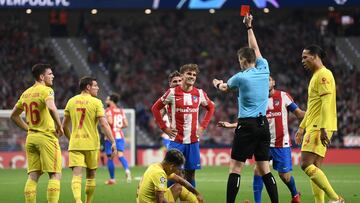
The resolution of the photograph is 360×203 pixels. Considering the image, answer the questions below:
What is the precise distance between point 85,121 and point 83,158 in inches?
23.1

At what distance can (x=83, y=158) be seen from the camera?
12.7 meters

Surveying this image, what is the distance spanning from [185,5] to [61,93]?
7840 millimetres

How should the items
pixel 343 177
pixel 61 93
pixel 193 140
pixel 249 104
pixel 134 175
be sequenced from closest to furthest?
pixel 249 104
pixel 193 140
pixel 343 177
pixel 134 175
pixel 61 93

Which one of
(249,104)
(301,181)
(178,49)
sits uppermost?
(178,49)

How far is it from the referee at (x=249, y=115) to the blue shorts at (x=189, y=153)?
1.48 meters

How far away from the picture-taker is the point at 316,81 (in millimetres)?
11086

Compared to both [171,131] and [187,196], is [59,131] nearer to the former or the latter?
[171,131]

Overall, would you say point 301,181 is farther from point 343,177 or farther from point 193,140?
point 193,140

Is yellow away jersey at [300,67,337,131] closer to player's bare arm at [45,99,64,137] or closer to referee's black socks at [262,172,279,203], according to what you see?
referee's black socks at [262,172,279,203]

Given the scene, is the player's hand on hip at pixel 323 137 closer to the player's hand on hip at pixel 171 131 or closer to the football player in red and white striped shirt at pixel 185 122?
the football player in red and white striped shirt at pixel 185 122

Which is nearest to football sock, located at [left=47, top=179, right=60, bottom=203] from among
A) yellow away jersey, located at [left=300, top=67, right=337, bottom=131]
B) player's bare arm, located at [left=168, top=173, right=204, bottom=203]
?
player's bare arm, located at [left=168, top=173, right=204, bottom=203]

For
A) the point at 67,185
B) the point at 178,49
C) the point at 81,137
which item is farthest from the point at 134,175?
the point at 178,49

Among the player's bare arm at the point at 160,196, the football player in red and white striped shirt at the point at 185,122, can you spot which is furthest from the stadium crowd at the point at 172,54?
the player's bare arm at the point at 160,196

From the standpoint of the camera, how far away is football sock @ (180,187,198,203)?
437 inches
